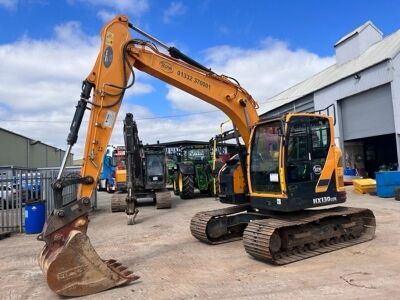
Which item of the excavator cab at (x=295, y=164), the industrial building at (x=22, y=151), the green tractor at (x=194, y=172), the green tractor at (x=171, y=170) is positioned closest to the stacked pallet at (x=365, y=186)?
the green tractor at (x=194, y=172)

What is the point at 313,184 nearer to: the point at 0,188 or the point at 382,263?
the point at 382,263

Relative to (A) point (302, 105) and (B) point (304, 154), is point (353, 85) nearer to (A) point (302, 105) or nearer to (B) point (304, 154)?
(A) point (302, 105)

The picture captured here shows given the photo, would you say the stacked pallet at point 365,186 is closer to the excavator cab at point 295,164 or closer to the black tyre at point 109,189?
the excavator cab at point 295,164

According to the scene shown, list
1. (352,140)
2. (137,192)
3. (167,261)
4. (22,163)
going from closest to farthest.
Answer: (167,261) → (137,192) → (352,140) → (22,163)

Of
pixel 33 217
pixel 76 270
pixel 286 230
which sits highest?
pixel 33 217

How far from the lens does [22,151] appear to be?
47.5m

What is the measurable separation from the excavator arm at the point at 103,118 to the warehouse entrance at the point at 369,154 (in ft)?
58.5

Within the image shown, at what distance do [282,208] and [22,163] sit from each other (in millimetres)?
44690

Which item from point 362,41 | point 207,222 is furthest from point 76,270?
point 362,41

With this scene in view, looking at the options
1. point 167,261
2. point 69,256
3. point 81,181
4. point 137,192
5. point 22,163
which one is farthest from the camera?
point 22,163

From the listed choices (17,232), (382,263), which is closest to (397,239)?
(382,263)

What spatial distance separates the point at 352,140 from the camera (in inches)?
979

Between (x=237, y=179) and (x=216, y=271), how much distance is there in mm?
2778

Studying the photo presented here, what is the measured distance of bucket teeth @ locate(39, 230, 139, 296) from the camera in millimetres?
6070
